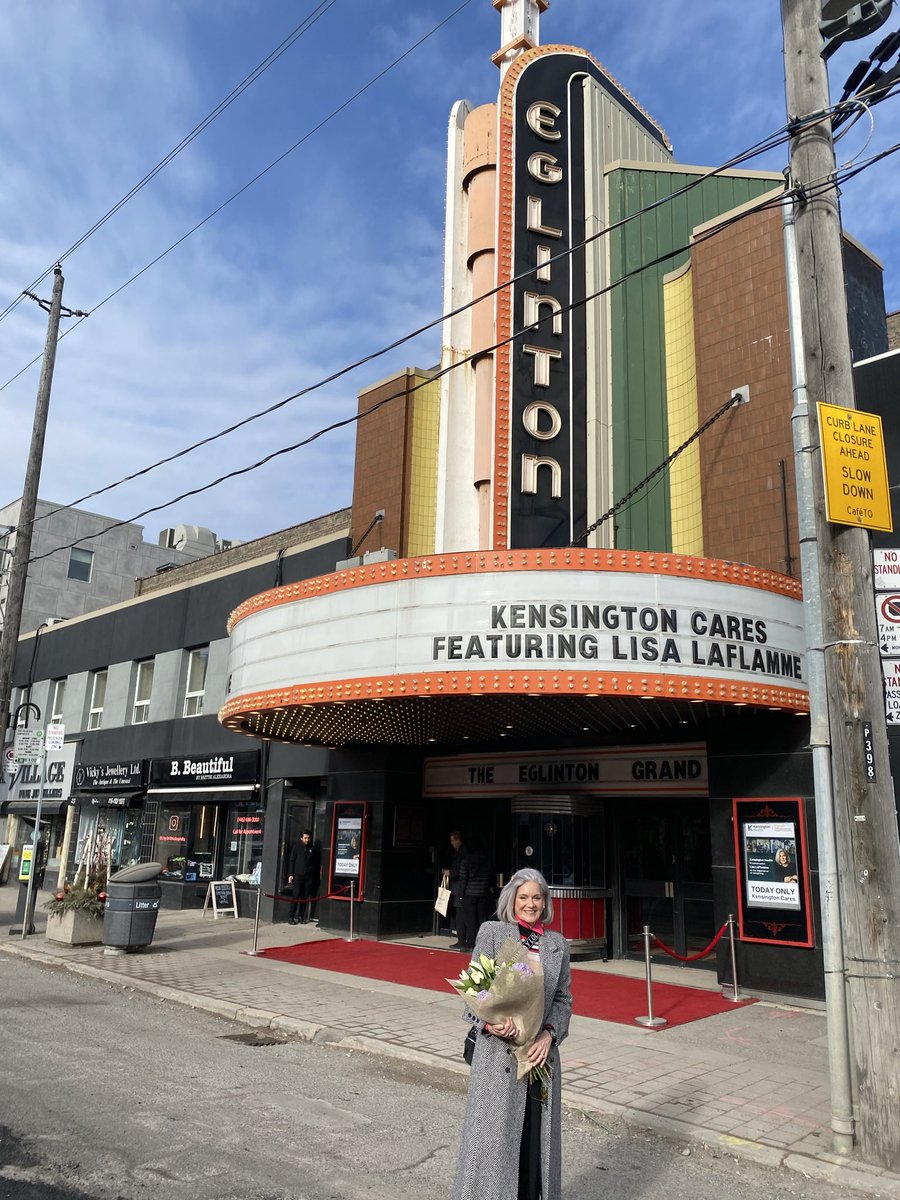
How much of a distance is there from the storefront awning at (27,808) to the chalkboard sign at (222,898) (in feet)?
24.9

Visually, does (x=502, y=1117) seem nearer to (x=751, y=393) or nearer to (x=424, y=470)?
→ (x=751, y=393)

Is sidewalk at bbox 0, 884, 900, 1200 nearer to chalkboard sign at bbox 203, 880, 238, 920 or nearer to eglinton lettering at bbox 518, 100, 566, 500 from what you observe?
chalkboard sign at bbox 203, 880, 238, 920

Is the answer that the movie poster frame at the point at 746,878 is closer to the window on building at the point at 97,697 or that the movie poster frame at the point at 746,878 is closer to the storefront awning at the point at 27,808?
the storefront awning at the point at 27,808

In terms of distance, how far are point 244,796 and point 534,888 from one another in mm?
17234

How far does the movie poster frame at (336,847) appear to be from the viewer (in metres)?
17.2

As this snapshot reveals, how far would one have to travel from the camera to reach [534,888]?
14.6 feet

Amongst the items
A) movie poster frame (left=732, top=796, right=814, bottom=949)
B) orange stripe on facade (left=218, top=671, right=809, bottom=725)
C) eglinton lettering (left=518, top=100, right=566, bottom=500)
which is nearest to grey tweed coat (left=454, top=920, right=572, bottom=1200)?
orange stripe on facade (left=218, top=671, right=809, bottom=725)

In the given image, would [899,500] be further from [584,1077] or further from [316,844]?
[316,844]

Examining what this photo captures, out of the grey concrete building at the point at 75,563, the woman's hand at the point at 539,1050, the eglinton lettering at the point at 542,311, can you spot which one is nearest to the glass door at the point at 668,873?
the eglinton lettering at the point at 542,311

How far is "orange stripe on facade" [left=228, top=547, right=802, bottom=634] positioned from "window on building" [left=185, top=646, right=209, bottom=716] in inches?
477

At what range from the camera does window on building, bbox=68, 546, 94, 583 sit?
116ft

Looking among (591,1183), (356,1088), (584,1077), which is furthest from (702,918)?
(591,1183)

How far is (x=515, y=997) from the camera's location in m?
4.08

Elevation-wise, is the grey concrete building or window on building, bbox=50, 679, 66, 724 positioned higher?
the grey concrete building
